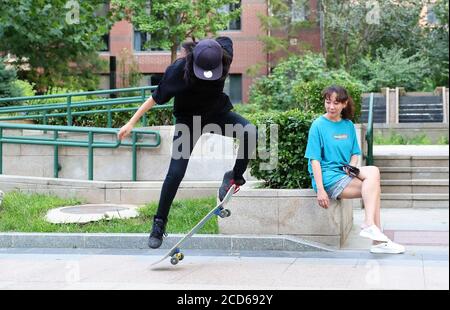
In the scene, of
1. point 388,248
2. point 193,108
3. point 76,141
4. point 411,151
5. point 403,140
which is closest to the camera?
point 193,108

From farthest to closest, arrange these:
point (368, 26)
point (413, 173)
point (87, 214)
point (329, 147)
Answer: point (368, 26), point (413, 173), point (87, 214), point (329, 147)

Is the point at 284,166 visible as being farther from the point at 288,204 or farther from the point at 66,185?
the point at 66,185

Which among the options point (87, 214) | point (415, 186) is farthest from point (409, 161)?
point (87, 214)

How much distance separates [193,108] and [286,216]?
1.78 metres

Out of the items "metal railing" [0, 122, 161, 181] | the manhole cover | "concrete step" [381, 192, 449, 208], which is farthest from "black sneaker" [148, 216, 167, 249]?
"concrete step" [381, 192, 449, 208]

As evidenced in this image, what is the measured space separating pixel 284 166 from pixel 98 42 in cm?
1671

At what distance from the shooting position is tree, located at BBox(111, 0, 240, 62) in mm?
28250

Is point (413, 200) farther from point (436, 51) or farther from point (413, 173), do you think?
point (436, 51)

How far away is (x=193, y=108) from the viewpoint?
711 cm

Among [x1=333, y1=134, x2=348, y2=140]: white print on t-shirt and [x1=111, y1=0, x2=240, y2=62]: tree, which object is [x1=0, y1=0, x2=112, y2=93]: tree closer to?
[x1=111, y1=0, x2=240, y2=62]: tree

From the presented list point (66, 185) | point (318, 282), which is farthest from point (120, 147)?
point (318, 282)

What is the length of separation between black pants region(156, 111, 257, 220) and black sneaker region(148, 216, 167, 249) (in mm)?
58

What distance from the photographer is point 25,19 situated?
65.7 ft

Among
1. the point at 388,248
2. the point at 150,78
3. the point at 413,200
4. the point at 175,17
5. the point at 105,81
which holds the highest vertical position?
the point at 175,17
